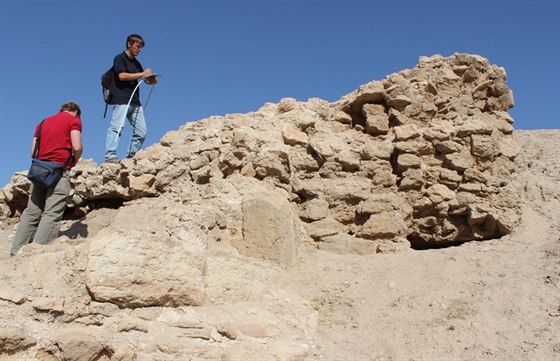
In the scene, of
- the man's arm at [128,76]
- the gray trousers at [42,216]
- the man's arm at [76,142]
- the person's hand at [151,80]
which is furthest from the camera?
the person's hand at [151,80]

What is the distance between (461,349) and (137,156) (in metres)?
4.48

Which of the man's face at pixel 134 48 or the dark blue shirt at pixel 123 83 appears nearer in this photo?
the dark blue shirt at pixel 123 83

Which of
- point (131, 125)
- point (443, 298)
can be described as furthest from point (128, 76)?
point (443, 298)

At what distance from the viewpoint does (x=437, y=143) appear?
6074 mm

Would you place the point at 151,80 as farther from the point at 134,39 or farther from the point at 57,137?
the point at 57,137

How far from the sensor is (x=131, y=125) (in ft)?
22.8

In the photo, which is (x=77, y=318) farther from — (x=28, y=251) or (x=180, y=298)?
(x=28, y=251)

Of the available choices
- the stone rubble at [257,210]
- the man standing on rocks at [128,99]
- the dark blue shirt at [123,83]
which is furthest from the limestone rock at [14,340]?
the dark blue shirt at [123,83]

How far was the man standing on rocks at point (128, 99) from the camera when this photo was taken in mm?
6652

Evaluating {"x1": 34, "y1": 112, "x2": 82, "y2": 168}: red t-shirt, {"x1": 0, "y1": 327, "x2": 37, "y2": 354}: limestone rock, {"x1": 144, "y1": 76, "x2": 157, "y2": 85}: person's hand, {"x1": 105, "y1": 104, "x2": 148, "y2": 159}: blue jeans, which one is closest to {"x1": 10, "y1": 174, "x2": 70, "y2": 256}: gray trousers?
{"x1": 34, "y1": 112, "x2": 82, "y2": 168}: red t-shirt

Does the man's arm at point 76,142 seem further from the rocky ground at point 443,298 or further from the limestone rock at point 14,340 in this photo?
the limestone rock at point 14,340

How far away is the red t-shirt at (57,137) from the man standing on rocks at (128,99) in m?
1.31

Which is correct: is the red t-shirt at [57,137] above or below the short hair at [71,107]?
below

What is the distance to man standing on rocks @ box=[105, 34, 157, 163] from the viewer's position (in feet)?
21.8
